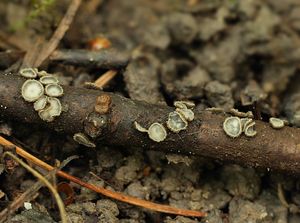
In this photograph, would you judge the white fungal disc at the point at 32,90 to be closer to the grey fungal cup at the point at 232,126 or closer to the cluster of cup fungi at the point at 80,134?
the cluster of cup fungi at the point at 80,134

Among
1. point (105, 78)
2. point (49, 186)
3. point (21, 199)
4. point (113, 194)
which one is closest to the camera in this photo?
point (49, 186)

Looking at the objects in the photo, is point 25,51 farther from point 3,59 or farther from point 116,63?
point 116,63

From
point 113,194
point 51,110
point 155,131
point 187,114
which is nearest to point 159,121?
point 155,131

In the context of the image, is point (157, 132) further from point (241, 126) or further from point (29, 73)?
point (29, 73)

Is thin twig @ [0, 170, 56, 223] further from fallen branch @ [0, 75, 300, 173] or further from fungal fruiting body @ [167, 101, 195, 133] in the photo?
fungal fruiting body @ [167, 101, 195, 133]

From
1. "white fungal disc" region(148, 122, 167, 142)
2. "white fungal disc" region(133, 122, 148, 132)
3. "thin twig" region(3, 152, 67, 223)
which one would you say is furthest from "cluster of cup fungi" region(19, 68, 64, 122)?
"white fungal disc" region(148, 122, 167, 142)

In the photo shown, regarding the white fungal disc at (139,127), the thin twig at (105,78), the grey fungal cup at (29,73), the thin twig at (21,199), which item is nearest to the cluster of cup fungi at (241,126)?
the white fungal disc at (139,127)
